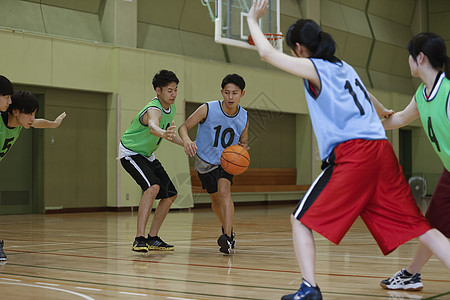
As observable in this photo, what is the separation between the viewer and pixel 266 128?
682 inches

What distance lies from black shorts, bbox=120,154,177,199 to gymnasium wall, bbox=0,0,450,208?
6.90 meters

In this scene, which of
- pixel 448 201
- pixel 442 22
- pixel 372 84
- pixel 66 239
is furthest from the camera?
pixel 442 22

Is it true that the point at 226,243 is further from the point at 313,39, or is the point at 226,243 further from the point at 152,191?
the point at 313,39

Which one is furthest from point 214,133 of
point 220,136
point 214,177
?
point 214,177

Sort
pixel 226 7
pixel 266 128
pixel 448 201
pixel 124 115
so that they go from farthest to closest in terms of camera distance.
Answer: pixel 266 128
pixel 124 115
pixel 226 7
pixel 448 201

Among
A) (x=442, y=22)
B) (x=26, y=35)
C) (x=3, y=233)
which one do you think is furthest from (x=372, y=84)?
(x=3, y=233)

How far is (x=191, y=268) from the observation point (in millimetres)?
4902

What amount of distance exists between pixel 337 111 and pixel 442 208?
86cm

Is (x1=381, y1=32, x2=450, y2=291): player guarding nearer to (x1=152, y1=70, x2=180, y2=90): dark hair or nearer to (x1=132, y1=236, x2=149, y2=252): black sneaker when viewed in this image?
(x1=152, y1=70, x2=180, y2=90): dark hair

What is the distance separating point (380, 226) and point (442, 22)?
21083 mm

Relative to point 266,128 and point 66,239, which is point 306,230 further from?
point 266,128

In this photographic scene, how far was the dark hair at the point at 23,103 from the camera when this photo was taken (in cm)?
507

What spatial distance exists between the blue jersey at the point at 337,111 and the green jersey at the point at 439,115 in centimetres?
34

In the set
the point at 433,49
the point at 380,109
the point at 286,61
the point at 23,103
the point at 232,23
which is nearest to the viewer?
the point at 286,61
